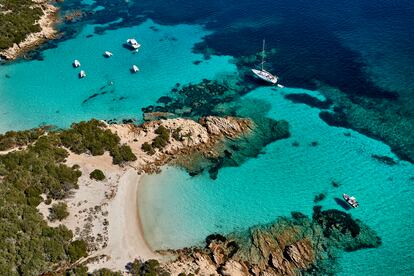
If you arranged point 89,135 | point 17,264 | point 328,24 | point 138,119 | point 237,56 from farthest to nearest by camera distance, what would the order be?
point 328,24, point 237,56, point 138,119, point 89,135, point 17,264

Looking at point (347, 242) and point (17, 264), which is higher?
point (17, 264)

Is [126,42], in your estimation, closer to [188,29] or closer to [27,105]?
[188,29]

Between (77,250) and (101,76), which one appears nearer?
(77,250)

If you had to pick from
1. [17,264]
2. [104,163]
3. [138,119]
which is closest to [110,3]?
[138,119]

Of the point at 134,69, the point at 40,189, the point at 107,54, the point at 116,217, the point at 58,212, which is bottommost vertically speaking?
the point at 116,217

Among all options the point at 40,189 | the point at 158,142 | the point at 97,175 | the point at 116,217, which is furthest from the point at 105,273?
the point at 158,142

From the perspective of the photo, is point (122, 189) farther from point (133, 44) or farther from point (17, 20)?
point (17, 20)
